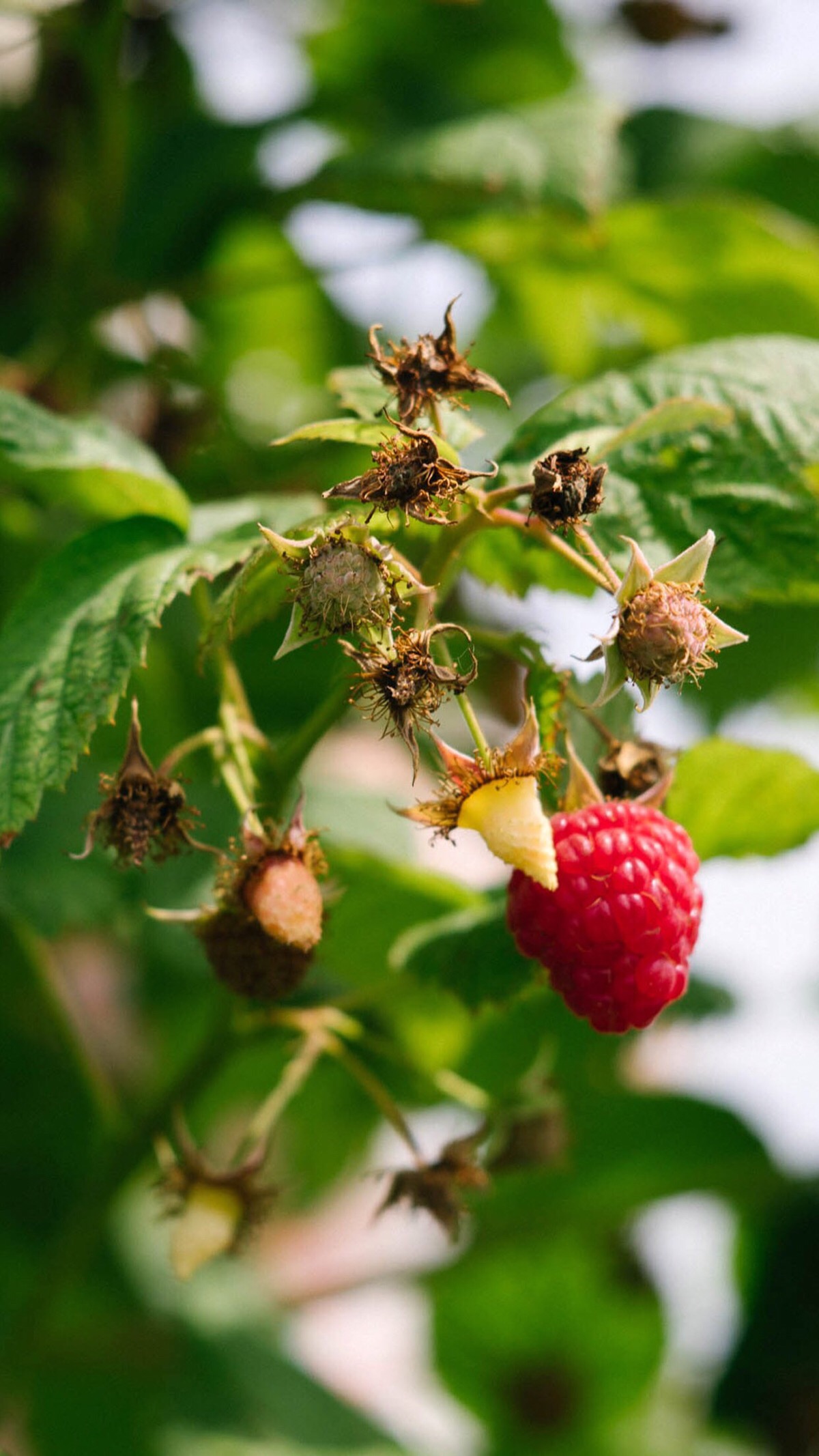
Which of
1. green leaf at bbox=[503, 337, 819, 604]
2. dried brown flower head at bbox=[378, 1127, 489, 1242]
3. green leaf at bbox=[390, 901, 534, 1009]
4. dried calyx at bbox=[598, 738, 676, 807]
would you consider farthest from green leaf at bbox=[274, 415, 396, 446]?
dried brown flower head at bbox=[378, 1127, 489, 1242]

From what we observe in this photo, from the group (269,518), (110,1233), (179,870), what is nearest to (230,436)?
(179,870)

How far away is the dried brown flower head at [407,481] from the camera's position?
0.60m

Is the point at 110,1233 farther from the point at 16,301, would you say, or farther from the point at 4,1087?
the point at 16,301

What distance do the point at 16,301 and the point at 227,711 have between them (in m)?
0.97

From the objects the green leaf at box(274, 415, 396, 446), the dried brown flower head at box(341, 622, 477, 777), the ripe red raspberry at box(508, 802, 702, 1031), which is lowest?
the ripe red raspberry at box(508, 802, 702, 1031)

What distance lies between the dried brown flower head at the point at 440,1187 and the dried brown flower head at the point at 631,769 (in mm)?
282

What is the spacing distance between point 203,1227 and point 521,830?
397mm

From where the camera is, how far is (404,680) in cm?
61

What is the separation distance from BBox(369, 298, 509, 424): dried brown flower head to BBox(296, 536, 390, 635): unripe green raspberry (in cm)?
10

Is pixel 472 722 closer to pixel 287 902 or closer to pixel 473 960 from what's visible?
pixel 287 902

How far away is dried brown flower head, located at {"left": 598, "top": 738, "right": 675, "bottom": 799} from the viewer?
0.77 m

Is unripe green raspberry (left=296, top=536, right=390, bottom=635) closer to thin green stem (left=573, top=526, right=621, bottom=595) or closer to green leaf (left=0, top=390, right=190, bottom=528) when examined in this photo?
thin green stem (left=573, top=526, right=621, bottom=595)

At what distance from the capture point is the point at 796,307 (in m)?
1.34

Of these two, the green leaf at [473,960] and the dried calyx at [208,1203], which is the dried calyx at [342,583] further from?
the dried calyx at [208,1203]
